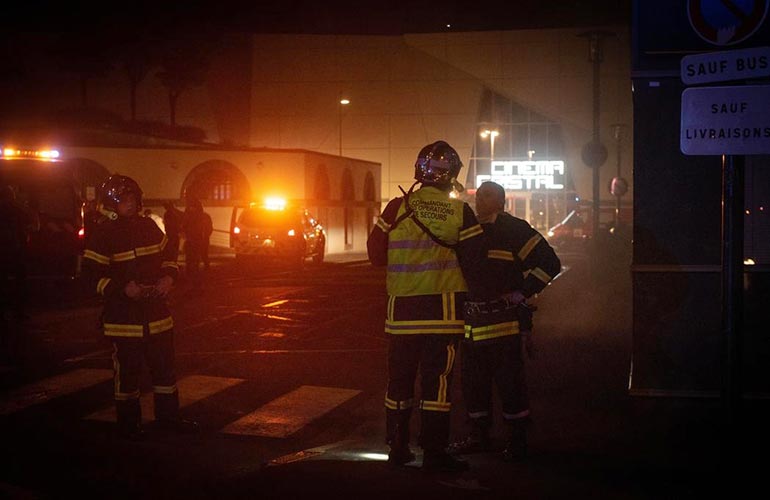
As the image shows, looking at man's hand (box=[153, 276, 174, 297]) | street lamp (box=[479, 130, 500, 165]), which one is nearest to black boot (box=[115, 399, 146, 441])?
man's hand (box=[153, 276, 174, 297])

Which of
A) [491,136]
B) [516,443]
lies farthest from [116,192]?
[491,136]

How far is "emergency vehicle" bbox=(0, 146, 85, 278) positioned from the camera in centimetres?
2061

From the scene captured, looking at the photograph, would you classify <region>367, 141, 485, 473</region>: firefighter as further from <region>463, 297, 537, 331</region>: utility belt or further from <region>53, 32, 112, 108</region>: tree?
<region>53, 32, 112, 108</region>: tree

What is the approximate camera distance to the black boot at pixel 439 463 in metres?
6.06

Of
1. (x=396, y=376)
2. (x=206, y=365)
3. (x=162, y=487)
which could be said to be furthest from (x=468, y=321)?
(x=206, y=365)

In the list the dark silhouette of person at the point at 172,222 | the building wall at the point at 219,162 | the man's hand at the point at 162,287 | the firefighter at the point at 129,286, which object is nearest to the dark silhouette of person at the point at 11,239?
the dark silhouette of person at the point at 172,222

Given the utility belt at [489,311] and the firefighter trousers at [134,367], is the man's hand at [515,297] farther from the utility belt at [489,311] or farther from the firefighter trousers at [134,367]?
the firefighter trousers at [134,367]

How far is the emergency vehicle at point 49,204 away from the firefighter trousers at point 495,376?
15.1m

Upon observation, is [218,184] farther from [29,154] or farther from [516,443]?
[516,443]

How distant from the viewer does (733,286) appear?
6.11 metres

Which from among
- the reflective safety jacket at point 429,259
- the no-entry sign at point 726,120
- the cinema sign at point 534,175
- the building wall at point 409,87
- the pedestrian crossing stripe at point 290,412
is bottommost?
the pedestrian crossing stripe at point 290,412

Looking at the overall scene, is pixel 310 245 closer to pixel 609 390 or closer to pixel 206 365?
pixel 206 365

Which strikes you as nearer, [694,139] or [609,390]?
[694,139]

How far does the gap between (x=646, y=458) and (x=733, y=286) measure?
137 centimetres
